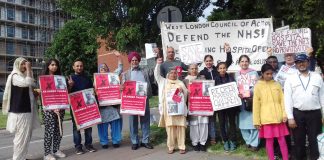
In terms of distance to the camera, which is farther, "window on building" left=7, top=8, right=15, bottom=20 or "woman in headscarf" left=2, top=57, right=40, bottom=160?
"window on building" left=7, top=8, right=15, bottom=20

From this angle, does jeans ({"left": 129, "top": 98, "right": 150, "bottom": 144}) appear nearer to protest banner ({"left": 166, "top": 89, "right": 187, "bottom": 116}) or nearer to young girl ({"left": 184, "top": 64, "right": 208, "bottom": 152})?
protest banner ({"left": 166, "top": 89, "right": 187, "bottom": 116})

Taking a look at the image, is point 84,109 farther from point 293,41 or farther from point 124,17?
point 124,17

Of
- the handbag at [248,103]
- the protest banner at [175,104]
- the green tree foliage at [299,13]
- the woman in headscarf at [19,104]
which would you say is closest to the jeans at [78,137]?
the woman in headscarf at [19,104]

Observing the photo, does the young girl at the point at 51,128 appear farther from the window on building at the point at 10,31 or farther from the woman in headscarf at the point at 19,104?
the window on building at the point at 10,31

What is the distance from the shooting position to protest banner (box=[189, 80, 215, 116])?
8242 millimetres

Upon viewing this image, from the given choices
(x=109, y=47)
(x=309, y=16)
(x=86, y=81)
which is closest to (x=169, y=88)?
(x=86, y=81)

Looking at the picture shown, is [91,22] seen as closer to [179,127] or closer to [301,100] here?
[179,127]

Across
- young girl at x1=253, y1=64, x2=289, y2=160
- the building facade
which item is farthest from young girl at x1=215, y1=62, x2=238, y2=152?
the building facade

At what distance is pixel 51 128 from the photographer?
8133 mm

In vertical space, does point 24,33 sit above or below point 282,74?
above

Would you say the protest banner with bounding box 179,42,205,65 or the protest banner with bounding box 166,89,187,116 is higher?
the protest banner with bounding box 179,42,205,65

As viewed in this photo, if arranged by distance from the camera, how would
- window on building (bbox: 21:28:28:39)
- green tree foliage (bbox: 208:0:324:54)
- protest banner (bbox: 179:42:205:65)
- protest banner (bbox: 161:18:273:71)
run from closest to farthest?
protest banner (bbox: 179:42:205:65) < protest banner (bbox: 161:18:273:71) < green tree foliage (bbox: 208:0:324:54) < window on building (bbox: 21:28:28:39)

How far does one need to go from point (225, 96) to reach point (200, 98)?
582 millimetres

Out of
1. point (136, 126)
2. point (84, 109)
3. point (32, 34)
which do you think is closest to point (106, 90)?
point (84, 109)
